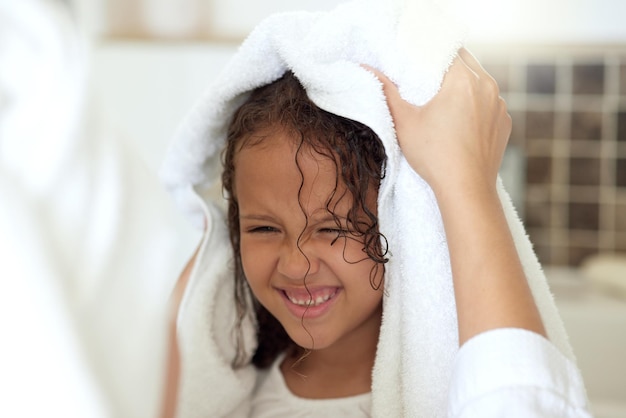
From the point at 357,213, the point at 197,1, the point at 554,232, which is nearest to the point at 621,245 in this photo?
the point at 554,232

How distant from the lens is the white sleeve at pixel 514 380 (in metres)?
0.57

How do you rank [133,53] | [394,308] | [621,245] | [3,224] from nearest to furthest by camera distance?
[3,224], [394,308], [133,53], [621,245]

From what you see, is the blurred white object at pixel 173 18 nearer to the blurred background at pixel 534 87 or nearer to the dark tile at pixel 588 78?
the blurred background at pixel 534 87

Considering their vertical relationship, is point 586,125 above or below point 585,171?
above

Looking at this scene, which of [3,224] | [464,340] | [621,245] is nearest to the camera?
[3,224]

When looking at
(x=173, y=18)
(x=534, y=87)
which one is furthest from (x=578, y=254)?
(x=173, y=18)

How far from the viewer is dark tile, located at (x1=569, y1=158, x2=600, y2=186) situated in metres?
A: 1.92

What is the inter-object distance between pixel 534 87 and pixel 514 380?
148cm

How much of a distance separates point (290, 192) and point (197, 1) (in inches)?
47.6

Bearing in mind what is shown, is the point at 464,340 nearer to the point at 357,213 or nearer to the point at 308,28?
the point at 357,213

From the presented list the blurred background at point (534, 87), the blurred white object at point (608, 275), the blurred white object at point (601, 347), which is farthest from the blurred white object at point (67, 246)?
the blurred white object at point (608, 275)

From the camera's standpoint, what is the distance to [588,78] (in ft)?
6.23

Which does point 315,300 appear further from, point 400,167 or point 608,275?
point 608,275

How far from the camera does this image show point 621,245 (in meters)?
1.96
